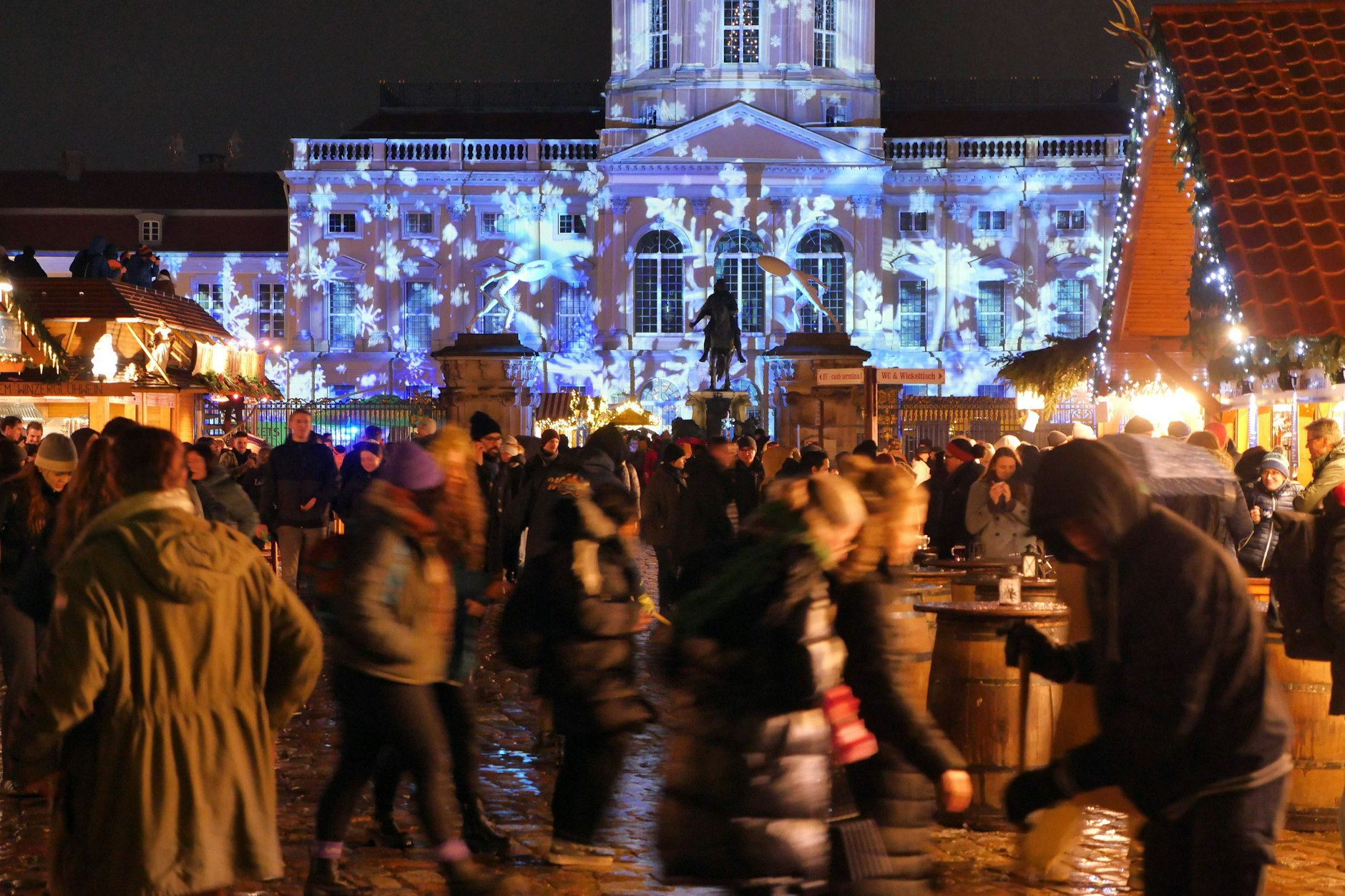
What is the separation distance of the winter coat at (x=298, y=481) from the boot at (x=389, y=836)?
704 cm

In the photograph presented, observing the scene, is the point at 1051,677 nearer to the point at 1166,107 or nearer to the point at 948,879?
the point at 948,879

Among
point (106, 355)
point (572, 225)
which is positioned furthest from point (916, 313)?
point (106, 355)

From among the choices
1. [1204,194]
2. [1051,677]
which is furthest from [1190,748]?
[1204,194]

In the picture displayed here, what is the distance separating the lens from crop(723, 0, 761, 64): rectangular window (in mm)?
54062

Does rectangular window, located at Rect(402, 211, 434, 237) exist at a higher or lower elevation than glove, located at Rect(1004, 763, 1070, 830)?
higher

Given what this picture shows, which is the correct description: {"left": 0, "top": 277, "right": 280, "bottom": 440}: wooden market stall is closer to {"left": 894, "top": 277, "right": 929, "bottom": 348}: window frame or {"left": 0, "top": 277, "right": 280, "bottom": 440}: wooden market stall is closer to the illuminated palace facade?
the illuminated palace facade

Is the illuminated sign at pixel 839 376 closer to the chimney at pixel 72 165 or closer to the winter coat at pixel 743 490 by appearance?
the winter coat at pixel 743 490

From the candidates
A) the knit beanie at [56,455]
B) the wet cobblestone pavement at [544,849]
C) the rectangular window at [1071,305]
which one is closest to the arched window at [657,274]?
the rectangular window at [1071,305]

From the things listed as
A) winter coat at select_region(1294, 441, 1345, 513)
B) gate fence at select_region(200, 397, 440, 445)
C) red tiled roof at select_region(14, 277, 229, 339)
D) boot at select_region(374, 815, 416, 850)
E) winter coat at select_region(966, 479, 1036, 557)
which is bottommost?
boot at select_region(374, 815, 416, 850)

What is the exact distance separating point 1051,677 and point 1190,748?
0.51 metres

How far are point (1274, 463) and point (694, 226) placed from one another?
43.5 meters

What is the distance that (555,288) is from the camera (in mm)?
53656

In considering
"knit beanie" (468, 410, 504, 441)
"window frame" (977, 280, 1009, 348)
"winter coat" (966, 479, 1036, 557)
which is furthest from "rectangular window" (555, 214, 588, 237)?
"winter coat" (966, 479, 1036, 557)

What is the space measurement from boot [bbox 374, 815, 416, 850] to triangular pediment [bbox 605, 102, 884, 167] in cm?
4684
